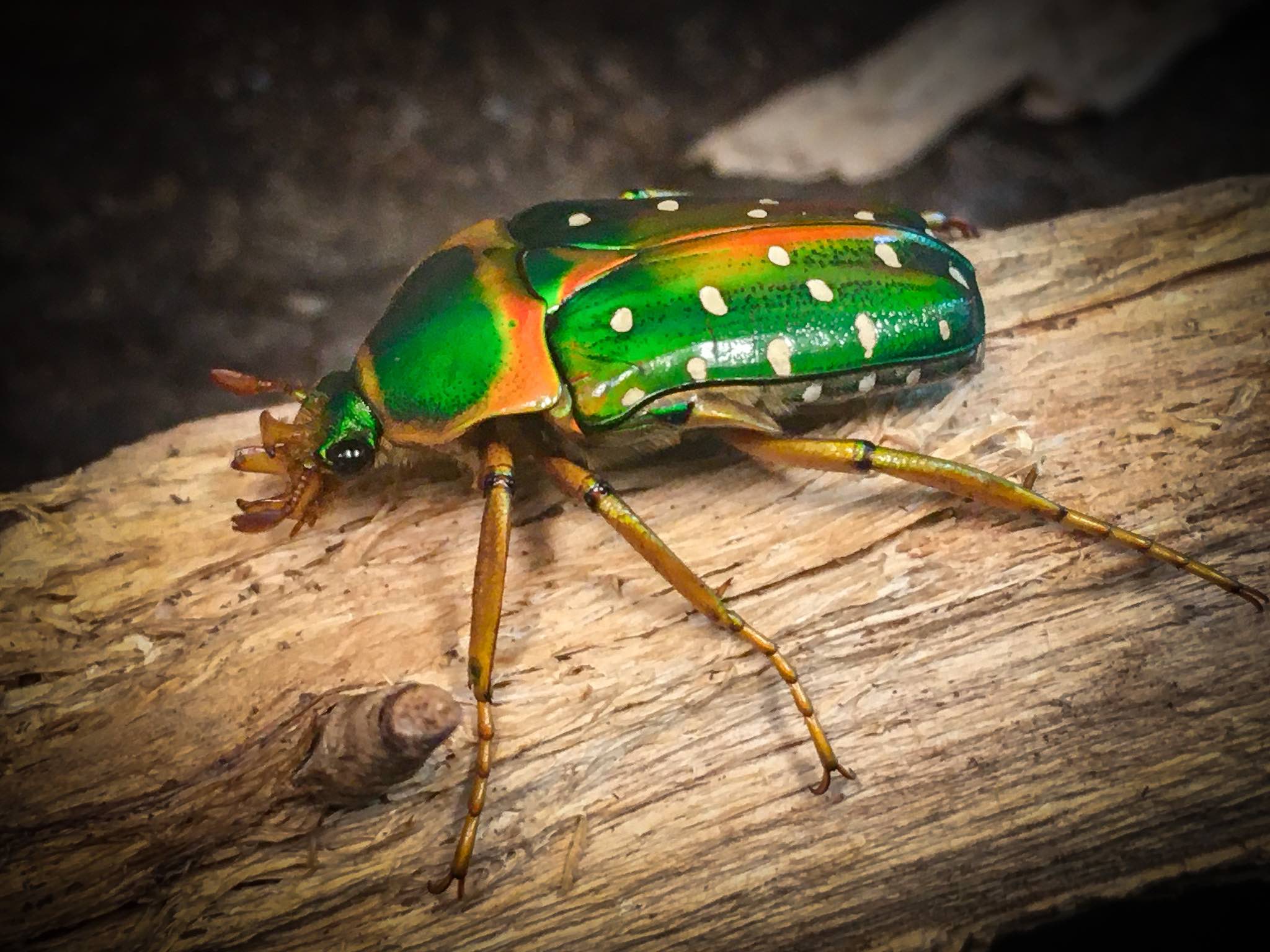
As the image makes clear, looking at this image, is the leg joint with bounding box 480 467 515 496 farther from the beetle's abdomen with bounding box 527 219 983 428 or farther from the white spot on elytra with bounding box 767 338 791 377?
the white spot on elytra with bounding box 767 338 791 377

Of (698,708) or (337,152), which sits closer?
(698,708)

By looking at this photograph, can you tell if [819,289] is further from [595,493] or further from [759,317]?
[595,493]

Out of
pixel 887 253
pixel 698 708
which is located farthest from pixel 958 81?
pixel 698 708

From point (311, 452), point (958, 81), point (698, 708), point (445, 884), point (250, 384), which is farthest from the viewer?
point (958, 81)

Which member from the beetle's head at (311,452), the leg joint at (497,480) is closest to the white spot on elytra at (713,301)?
the leg joint at (497,480)

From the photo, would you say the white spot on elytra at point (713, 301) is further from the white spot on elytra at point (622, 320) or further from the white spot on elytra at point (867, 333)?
the white spot on elytra at point (867, 333)

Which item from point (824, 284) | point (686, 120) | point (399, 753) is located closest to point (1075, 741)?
point (824, 284)

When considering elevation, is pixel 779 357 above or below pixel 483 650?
above

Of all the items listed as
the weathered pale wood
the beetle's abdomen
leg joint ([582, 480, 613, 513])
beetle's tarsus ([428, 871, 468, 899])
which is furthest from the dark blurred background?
beetle's tarsus ([428, 871, 468, 899])
